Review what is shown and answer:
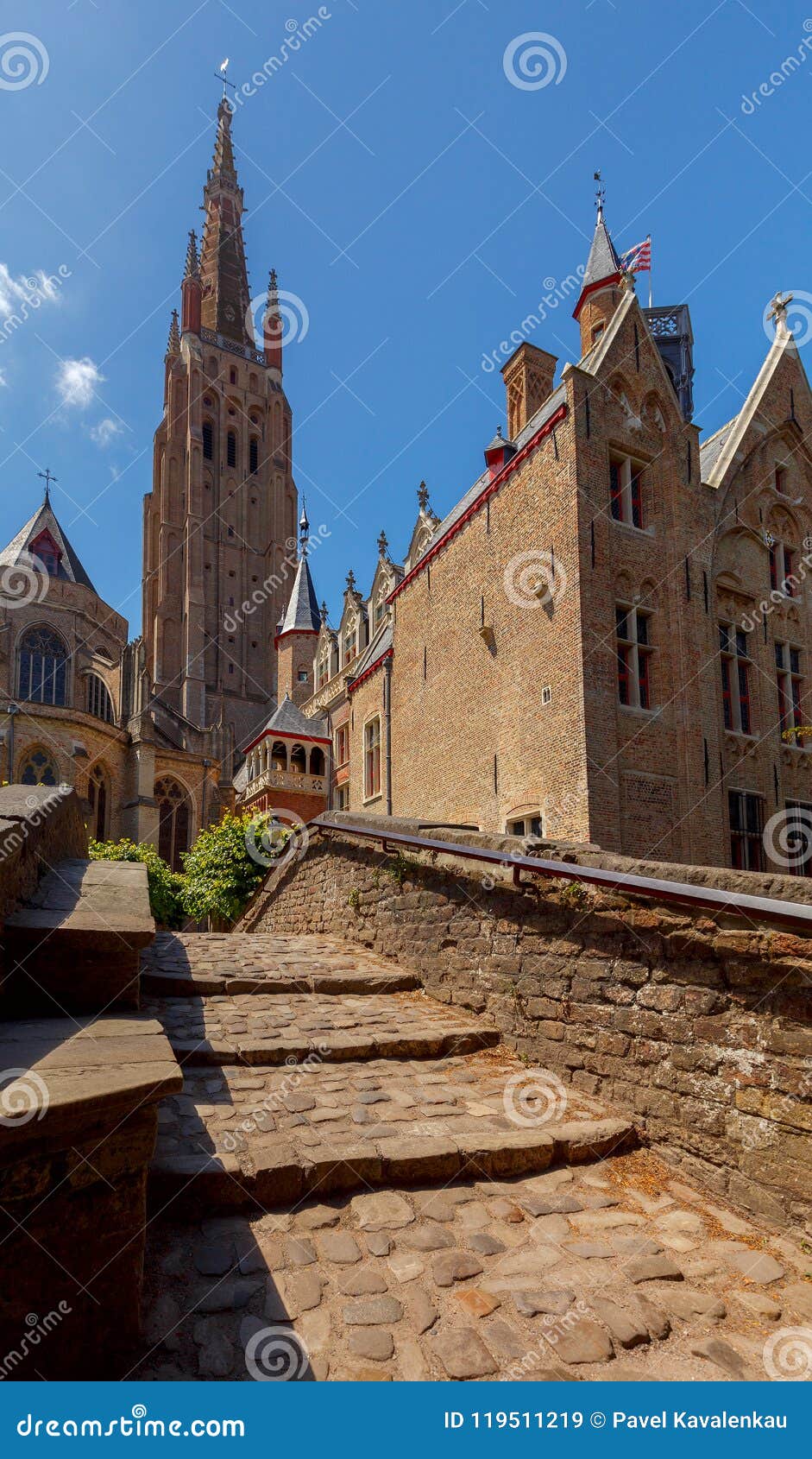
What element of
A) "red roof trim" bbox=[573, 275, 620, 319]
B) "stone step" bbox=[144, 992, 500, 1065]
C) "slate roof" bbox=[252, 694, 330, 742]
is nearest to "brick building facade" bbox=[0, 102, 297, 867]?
"slate roof" bbox=[252, 694, 330, 742]

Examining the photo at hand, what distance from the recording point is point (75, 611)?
132 ft

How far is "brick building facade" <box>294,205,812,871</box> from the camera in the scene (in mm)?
13367

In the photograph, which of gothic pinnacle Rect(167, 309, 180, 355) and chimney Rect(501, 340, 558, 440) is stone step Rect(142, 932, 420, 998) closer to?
chimney Rect(501, 340, 558, 440)

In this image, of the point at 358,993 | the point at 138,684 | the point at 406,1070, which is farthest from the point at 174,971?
the point at 138,684

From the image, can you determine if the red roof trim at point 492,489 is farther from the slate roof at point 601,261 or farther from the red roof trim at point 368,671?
the slate roof at point 601,261

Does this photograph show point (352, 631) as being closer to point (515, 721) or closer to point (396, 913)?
point (515, 721)

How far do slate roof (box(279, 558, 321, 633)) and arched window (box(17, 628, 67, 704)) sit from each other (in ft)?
38.7

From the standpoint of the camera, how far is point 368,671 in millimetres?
23062

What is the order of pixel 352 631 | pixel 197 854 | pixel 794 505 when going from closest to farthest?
pixel 794 505 → pixel 197 854 → pixel 352 631

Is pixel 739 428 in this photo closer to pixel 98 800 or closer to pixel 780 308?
pixel 780 308

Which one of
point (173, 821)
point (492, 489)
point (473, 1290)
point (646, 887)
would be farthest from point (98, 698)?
point (473, 1290)

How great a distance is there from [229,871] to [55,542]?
106 feet

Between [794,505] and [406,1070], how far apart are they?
57.0ft

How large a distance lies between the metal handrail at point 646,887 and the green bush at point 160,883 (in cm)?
1625
